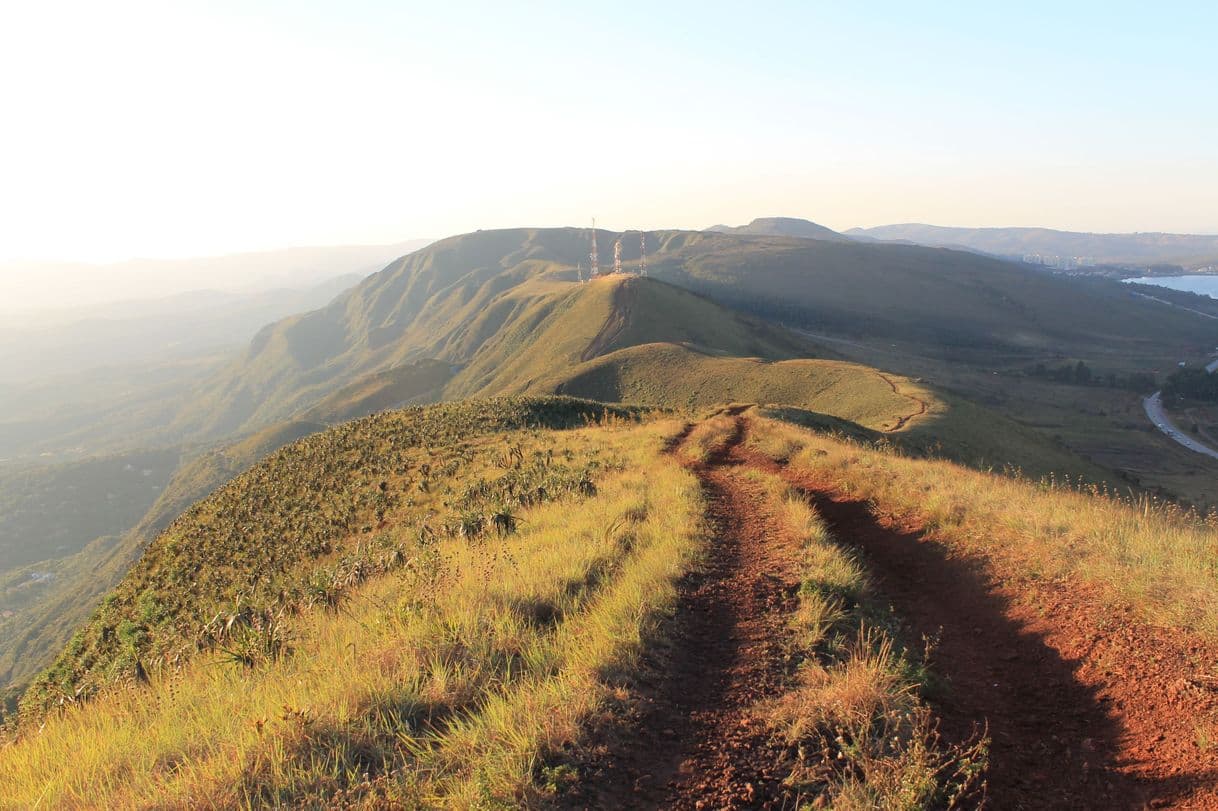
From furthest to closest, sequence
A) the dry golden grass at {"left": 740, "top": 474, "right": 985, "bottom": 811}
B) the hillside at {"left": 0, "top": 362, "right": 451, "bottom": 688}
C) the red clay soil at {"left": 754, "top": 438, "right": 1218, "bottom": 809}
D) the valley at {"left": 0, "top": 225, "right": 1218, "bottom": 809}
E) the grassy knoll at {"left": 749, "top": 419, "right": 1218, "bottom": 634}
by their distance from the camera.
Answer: the hillside at {"left": 0, "top": 362, "right": 451, "bottom": 688}
the grassy knoll at {"left": 749, "top": 419, "right": 1218, "bottom": 634}
the red clay soil at {"left": 754, "top": 438, "right": 1218, "bottom": 809}
the valley at {"left": 0, "top": 225, "right": 1218, "bottom": 809}
the dry golden grass at {"left": 740, "top": 474, "right": 985, "bottom": 811}

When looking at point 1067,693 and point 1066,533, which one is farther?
point 1066,533

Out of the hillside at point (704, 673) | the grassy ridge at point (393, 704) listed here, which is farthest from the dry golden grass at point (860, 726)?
the grassy ridge at point (393, 704)

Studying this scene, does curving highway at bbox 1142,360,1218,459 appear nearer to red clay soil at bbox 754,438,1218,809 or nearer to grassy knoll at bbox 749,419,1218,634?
grassy knoll at bbox 749,419,1218,634

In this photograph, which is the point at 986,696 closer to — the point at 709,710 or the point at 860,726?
the point at 860,726

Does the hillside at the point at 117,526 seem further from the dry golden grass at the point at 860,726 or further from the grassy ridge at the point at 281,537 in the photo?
the dry golden grass at the point at 860,726

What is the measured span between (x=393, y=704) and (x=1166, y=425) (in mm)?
160565

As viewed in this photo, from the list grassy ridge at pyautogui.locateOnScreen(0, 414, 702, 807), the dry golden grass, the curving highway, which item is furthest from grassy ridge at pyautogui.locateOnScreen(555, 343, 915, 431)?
the curving highway

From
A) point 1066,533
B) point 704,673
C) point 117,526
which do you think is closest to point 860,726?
point 704,673

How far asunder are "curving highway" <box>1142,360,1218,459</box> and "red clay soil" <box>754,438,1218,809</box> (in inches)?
5112

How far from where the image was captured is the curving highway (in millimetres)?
105031

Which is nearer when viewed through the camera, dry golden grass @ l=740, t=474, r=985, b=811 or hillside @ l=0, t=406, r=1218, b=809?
dry golden grass @ l=740, t=474, r=985, b=811

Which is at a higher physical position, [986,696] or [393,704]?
[393,704]

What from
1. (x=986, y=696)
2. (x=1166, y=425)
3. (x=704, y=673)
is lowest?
(x=1166, y=425)

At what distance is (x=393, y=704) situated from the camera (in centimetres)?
477
